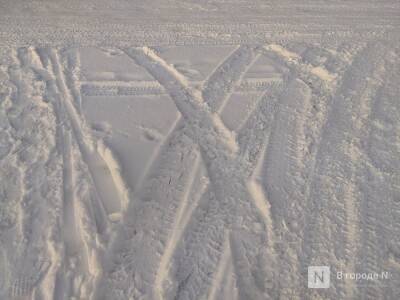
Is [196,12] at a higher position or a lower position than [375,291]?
higher

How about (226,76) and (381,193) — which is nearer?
(381,193)

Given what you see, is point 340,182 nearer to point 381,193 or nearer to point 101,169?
point 381,193

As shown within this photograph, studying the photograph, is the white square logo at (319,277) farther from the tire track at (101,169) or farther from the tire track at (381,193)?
the tire track at (101,169)

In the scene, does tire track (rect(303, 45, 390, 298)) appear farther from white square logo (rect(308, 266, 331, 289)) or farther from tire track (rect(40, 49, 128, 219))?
tire track (rect(40, 49, 128, 219))

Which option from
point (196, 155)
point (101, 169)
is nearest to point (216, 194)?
point (196, 155)

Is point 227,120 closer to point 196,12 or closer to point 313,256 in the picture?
point 313,256

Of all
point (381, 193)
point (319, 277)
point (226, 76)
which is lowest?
point (319, 277)

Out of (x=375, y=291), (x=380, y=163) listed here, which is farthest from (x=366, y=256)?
(x=380, y=163)
